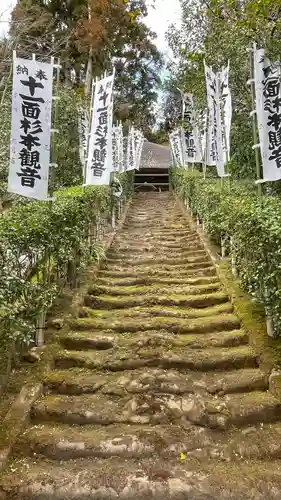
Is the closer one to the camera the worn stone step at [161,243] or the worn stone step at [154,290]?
the worn stone step at [154,290]

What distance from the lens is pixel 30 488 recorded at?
2.55 m

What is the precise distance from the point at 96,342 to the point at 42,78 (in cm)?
316

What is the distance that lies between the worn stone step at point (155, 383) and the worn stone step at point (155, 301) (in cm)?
159

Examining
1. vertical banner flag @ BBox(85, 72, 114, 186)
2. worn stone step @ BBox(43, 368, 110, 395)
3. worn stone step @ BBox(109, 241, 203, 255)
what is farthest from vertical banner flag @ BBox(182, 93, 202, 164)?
worn stone step @ BBox(43, 368, 110, 395)

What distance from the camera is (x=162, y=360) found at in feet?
12.8

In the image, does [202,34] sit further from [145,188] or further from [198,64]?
[145,188]

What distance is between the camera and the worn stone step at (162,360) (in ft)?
12.8

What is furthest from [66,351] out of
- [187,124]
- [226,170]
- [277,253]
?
[187,124]

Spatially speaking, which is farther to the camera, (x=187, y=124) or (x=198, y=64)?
(x=187, y=124)

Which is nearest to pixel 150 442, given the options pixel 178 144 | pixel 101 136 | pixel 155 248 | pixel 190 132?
pixel 155 248

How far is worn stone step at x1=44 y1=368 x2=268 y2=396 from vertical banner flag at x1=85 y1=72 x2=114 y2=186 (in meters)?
4.34

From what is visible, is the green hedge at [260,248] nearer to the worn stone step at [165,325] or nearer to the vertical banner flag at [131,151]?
the worn stone step at [165,325]

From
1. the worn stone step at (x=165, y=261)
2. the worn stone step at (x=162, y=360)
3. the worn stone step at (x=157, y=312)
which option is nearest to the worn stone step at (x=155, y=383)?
the worn stone step at (x=162, y=360)

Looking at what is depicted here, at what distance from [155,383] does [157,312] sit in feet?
4.79
